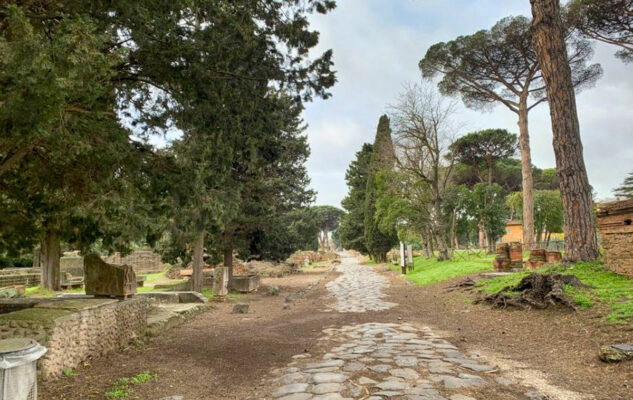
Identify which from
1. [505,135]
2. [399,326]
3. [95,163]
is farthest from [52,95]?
[505,135]

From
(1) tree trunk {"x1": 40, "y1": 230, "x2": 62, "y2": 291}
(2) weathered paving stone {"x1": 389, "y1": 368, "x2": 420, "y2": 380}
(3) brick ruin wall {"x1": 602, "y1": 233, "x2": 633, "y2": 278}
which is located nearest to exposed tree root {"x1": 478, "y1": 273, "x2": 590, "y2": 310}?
(3) brick ruin wall {"x1": 602, "y1": 233, "x2": 633, "y2": 278}

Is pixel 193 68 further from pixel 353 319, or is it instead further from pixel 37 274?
pixel 37 274

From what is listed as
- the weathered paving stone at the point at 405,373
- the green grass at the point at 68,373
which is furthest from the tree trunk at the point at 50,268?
the weathered paving stone at the point at 405,373

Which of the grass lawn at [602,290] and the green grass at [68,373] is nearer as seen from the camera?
the green grass at [68,373]

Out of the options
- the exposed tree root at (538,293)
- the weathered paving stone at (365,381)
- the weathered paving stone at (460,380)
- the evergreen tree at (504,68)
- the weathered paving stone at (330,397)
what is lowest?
the weathered paving stone at (365,381)

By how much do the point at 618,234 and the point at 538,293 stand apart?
1964 millimetres

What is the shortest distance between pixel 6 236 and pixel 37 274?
15675 mm

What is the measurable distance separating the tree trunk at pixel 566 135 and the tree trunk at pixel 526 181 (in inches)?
388

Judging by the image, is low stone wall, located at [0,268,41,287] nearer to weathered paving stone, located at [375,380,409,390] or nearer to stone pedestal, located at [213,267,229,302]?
stone pedestal, located at [213,267,229,302]

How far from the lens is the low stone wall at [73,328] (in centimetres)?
462

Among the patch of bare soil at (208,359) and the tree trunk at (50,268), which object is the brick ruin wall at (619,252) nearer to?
the patch of bare soil at (208,359)

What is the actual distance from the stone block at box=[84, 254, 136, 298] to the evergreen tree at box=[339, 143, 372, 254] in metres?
28.9

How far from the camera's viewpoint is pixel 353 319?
8359 mm

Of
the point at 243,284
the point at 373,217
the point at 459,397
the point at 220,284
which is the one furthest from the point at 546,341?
the point at 373,217
